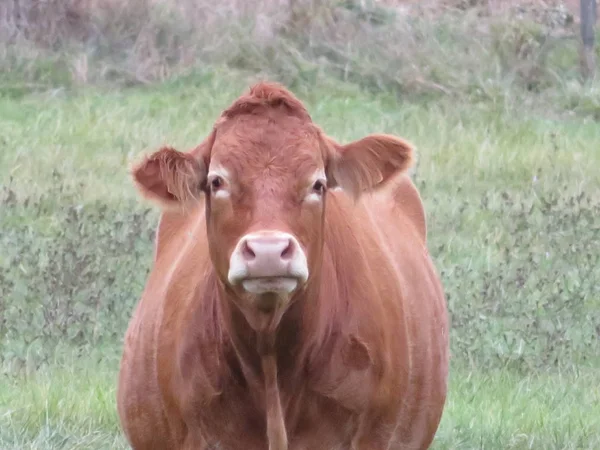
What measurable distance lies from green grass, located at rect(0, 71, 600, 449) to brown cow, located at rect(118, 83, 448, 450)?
1.10m

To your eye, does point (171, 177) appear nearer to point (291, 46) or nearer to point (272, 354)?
point (272, 354)

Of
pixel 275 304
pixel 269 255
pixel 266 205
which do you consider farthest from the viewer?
pixel 275 304

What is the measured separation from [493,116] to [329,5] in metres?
2.86

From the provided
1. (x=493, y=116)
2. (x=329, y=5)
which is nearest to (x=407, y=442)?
(x=493, y=116)

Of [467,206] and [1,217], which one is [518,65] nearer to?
[467,206]

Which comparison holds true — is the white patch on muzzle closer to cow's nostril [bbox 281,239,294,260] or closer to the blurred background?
cow's nostril [bbox 281,239,294,260]

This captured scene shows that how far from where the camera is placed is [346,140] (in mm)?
12383

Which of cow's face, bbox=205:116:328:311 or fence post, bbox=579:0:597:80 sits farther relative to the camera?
fence post, bbox=579:0:597:80

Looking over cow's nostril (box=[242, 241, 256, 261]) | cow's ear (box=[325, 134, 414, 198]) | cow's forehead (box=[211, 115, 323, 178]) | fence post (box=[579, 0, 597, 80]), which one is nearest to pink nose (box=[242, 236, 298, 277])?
cow's nostril (box=[242, 241, 256, 261])

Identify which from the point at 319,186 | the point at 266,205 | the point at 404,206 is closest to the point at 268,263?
the point at 266,205

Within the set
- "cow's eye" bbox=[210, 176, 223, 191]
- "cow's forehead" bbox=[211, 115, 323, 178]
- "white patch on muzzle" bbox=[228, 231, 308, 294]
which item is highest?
"cow's forehead" bbox=[211, 115, 323, 178]

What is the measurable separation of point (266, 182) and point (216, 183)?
20cm

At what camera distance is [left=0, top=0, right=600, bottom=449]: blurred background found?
731 centimetres

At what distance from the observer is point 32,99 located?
1436 centimetres
